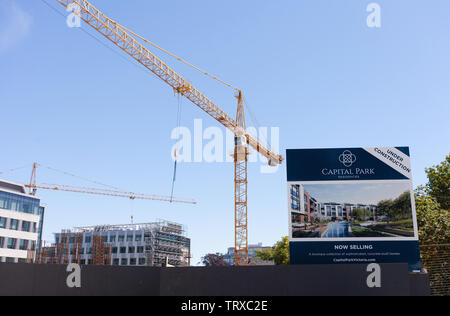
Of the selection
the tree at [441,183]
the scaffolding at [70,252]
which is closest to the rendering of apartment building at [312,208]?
the tree at [441,183]

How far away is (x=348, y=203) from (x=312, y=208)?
63.4 inches

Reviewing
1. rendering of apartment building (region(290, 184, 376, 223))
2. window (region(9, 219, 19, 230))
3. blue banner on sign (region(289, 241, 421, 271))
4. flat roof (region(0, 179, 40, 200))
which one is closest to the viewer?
blue banner on sign (region(289, 241, 421, 271))

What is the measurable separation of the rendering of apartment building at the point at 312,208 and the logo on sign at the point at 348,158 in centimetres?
182

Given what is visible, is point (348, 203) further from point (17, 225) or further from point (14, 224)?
point (17, 225)

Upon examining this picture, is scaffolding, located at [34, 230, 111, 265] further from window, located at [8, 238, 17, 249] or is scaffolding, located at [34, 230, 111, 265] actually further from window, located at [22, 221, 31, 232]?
window, located at [8, 238, 17, 249]

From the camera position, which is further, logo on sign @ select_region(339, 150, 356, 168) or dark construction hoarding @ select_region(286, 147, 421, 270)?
logo on sign @ select_region(339, 150, 356, 168)

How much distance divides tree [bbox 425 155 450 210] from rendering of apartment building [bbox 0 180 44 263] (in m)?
77.5

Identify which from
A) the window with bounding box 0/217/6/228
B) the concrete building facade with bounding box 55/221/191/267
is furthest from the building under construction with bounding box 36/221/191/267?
the window with bounding box 0/217/6/228

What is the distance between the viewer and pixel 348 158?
65.3ft

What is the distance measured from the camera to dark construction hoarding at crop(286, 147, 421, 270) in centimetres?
1923

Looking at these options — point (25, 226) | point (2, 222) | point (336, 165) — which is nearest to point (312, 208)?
point (336, 165)
